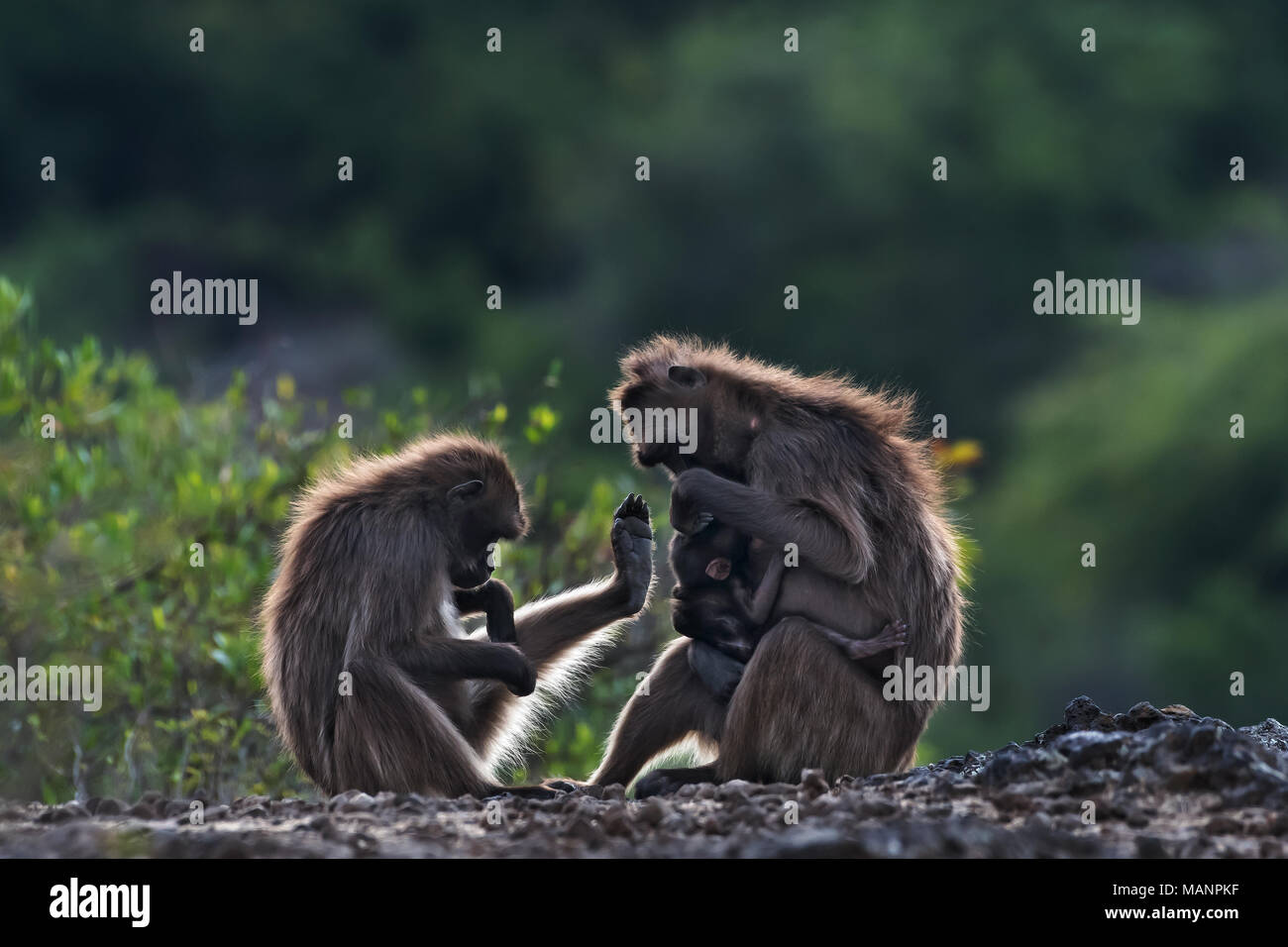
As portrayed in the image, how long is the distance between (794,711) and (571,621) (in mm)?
1431

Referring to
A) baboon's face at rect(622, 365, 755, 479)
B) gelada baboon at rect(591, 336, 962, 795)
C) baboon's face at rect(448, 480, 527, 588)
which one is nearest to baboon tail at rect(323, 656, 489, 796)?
baboon's face at rect(448, 480, 527, 588)

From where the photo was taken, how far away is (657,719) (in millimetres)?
7527

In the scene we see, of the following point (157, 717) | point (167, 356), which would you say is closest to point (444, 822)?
point (157, 717)

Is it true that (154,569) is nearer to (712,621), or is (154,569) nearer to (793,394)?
(712,621)

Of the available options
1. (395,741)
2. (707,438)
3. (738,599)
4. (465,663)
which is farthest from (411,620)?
(707,438)

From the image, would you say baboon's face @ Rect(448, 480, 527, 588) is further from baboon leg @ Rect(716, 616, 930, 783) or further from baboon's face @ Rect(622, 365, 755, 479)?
baboon leg @ Rect(716, 616, 930, 783)

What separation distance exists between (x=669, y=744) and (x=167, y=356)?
501 cm

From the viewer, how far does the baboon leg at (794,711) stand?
6910 millimetres

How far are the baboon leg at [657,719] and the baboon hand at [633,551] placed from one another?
337 millimetres

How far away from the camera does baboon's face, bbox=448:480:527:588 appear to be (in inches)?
292

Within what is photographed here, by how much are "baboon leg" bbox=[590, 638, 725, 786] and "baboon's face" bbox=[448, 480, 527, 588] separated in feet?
2.83

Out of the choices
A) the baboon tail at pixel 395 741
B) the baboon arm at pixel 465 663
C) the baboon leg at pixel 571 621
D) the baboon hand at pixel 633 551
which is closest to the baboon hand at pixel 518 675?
the baboon arm at pixel 465 663

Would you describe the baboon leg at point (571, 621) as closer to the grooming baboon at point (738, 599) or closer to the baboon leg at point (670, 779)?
the grooming baboon at point (738, 599)

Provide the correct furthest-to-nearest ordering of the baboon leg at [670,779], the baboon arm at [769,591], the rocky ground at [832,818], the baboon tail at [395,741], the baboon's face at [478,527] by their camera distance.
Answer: the baboon's face at [478,527] < the baboon arm at [769,591] < the baboon leg at [670,779] < the baboon tail at [395,741] < the rocky ground at [832,818]
